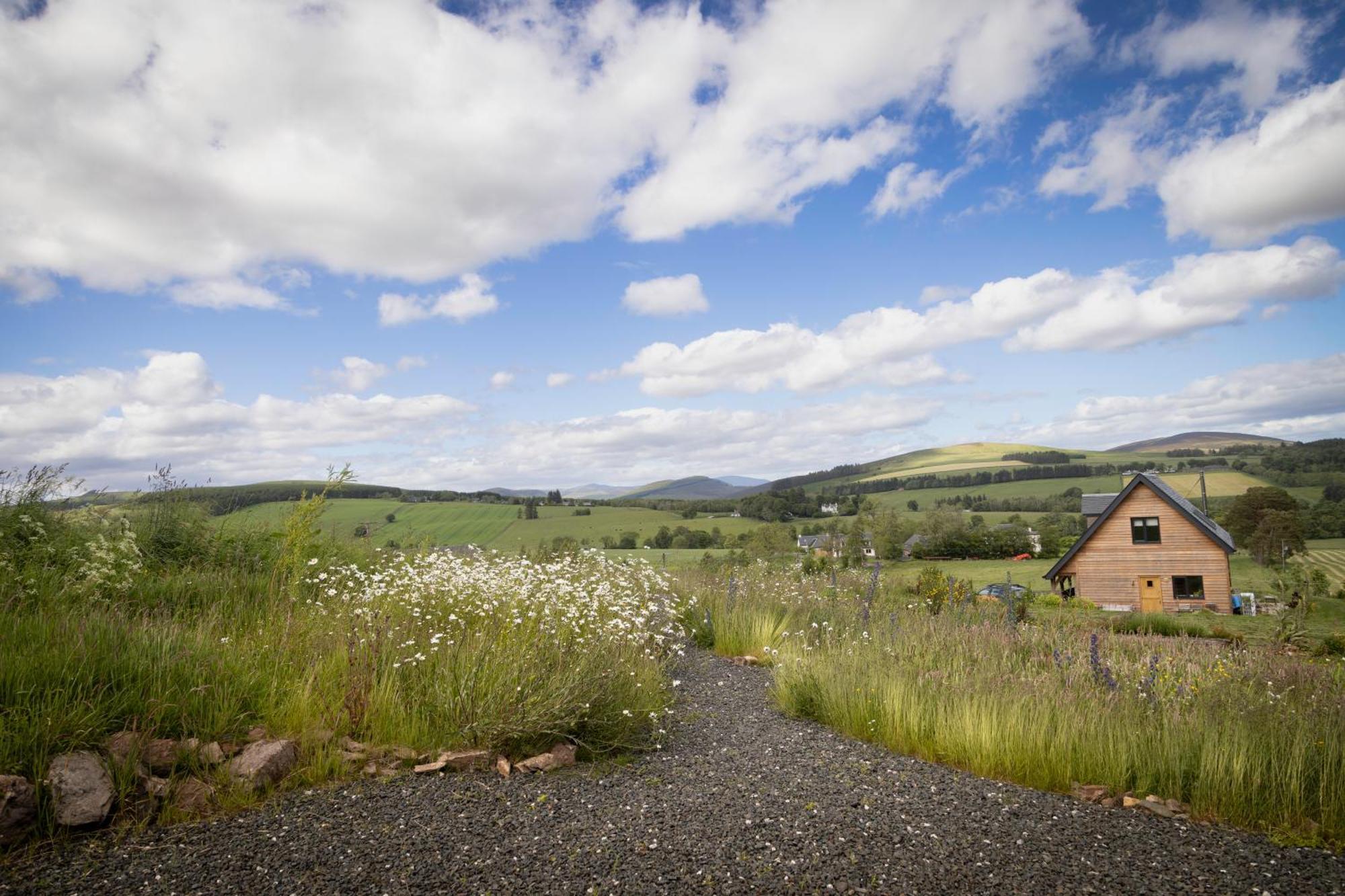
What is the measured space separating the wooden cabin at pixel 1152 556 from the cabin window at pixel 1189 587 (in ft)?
0.11

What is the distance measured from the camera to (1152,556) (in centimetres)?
3234

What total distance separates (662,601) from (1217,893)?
9392 mm

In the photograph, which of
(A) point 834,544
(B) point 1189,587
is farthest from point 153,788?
(A) point 834,544

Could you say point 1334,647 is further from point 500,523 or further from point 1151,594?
point 500,523

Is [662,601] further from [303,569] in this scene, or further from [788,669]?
[303,569]

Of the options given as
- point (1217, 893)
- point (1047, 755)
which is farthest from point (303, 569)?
point (1217, 893)

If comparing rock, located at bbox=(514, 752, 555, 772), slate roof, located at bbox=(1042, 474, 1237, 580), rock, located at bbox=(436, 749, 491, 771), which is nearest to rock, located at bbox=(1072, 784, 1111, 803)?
rock, located at bbox=(514, 752, 555, 772)

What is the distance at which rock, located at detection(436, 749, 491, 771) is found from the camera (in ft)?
14.9

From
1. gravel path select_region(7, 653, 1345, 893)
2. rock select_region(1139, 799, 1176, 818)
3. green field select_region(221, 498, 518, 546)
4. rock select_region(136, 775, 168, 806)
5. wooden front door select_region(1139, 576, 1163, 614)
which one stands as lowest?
wooden front door select_region(1139, 576, 1163, 614)

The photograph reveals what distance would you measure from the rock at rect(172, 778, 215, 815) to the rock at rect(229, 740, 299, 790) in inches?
6.0

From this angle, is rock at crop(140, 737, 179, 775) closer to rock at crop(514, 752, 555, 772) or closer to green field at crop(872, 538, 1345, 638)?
rock at crop(514, 752, 555, 772)

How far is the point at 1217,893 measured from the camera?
10.6 ft

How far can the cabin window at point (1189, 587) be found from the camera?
31703 mm

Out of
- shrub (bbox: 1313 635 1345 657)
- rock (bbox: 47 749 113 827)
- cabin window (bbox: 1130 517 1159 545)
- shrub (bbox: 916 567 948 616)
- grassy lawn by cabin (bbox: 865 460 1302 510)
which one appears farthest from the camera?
grassy lawn by cabin (bbox: 865 460 1302 510)
